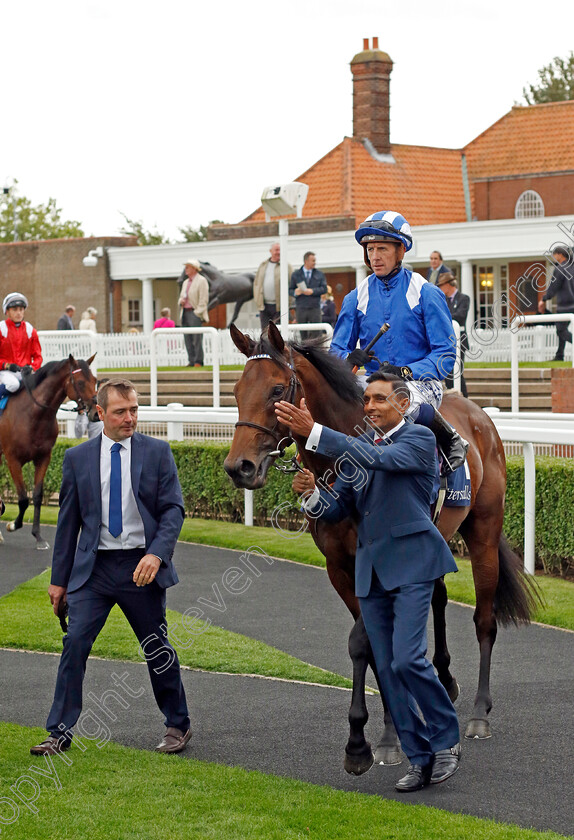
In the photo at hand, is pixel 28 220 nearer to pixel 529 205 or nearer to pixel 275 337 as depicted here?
pixel 529 205

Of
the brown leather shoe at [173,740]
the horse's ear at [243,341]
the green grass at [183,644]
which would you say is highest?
the horse's ear at [243,341]

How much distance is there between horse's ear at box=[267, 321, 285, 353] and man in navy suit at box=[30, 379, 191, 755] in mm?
702

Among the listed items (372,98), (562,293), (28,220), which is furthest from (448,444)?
(28,220)

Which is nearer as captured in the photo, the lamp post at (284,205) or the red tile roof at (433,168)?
the lamp post at (284,205)

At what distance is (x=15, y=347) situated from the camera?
445 inches

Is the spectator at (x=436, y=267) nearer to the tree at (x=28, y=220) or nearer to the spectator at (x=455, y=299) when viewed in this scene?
the spectator at (x=455, y=299)

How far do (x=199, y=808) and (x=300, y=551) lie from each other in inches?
215

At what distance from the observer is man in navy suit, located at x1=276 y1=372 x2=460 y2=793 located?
4266 mm

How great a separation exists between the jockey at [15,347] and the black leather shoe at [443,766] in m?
7.35

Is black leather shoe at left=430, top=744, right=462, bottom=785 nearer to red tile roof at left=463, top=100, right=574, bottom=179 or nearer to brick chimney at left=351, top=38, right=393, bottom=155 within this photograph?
red tile roof at left=463, top=100, right=574, bottom=179

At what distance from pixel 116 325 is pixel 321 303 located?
1719 cm

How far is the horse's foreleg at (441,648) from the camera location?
18.0 feet

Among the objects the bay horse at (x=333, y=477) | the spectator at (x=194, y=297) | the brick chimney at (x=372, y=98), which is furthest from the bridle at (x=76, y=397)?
the brick chimney at (x=372, y=98)

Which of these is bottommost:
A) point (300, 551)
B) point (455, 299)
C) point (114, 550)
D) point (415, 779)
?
point (300, 551)
